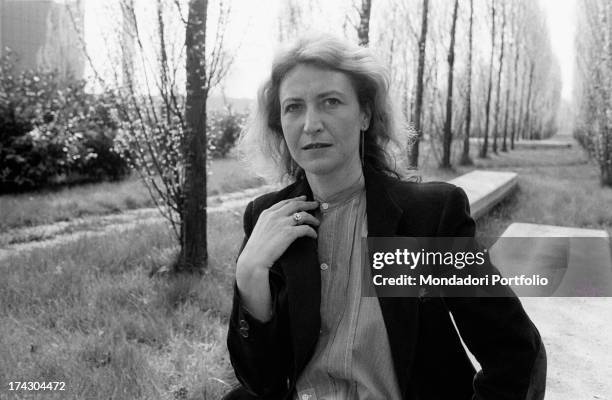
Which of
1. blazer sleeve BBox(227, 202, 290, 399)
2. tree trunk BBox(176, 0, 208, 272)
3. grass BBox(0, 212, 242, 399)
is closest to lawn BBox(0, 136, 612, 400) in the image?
grass BBox(0, 212, 242, 399)

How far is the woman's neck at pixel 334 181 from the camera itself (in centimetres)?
148

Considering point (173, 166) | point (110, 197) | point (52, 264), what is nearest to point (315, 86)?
point (173, 166)

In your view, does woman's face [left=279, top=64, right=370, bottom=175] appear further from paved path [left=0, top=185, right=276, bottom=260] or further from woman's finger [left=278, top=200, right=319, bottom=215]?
paved path [left=0, top=185, right=276, bottom=260]

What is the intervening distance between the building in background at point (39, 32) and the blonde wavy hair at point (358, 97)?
65.9 ft

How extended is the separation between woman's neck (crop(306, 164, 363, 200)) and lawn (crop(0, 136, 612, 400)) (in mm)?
1471

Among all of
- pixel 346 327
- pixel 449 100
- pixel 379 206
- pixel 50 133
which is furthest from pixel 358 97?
pixel 449 100

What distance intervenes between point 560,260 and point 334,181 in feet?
8.81

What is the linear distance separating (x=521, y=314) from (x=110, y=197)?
742cm

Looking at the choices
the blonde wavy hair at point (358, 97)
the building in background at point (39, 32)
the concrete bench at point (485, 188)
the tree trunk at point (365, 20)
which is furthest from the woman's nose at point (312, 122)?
the building in background at point (39, 32)

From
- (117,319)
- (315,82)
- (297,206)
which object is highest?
(315,82)

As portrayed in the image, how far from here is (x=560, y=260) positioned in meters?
3.54

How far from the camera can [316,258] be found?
137cm

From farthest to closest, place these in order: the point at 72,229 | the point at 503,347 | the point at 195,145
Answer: the point at 72,229 < the point at 195,145 < the point at 503,347

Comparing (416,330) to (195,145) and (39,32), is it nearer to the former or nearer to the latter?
(195,145)
